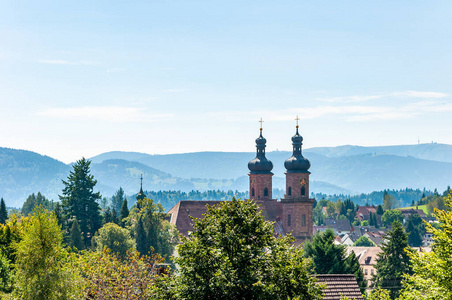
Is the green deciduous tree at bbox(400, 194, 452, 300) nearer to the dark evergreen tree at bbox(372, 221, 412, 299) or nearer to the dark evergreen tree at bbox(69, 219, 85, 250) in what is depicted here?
the dark evergreen tree at bbox(372, 221, 412, 299)

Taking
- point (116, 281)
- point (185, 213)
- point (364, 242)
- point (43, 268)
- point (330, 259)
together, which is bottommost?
point (364, 242)

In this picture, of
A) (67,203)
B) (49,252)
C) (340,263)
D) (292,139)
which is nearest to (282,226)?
(292,139)

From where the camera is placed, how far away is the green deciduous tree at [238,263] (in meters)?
21.4

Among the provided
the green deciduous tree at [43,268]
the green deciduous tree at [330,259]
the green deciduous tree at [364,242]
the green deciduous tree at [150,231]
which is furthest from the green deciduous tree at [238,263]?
the green deciduous tree at [364,242]

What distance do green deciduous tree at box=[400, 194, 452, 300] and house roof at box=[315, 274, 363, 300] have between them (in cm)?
497

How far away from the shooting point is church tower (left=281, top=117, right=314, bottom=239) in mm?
105062

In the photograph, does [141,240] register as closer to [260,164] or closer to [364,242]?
[260,164]

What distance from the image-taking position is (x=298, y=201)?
105000 mm

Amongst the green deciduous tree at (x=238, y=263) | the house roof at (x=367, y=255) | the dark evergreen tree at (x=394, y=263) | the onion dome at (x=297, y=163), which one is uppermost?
the onion dome at (x=297, y=163)

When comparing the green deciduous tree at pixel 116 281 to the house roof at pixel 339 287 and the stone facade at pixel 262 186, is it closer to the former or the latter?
the house roof at pixel 339 287

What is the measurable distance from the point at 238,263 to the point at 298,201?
83.9 meters

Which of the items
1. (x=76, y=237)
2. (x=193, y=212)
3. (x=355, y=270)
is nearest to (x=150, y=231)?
(x=76, y=237)

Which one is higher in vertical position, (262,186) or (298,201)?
(262,186)

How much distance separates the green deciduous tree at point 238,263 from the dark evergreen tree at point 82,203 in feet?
200
